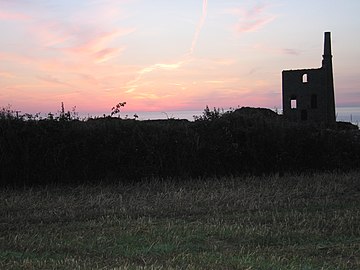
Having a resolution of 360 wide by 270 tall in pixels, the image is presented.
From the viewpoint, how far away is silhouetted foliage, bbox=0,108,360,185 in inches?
522

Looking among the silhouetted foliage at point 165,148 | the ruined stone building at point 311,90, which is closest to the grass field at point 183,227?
the silhouetted foliage at point 165,148

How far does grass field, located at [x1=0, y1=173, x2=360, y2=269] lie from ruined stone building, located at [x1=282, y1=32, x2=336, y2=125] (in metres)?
29.8

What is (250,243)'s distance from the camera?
6.82 metres

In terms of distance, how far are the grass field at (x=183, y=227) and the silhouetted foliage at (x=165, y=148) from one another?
98 cm

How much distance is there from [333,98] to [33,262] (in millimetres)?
40350

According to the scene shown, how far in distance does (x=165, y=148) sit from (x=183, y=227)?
6688 millimetres

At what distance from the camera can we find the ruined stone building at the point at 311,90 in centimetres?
4116

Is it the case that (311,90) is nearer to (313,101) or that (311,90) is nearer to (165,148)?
(313,101)

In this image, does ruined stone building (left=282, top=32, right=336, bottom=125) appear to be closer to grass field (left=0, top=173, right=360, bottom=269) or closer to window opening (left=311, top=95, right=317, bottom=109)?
window opening (left=311, top=95, right=317, bottom=109)

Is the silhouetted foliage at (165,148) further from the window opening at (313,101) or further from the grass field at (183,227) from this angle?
the window opening at (313,101)

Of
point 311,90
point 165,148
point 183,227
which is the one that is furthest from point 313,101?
point 183,227

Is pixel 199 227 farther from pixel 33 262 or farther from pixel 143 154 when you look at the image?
pixel 143 154

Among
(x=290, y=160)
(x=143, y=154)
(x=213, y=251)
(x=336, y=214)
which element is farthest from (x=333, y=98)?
(x=213, y=251)

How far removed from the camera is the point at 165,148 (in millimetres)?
14258
